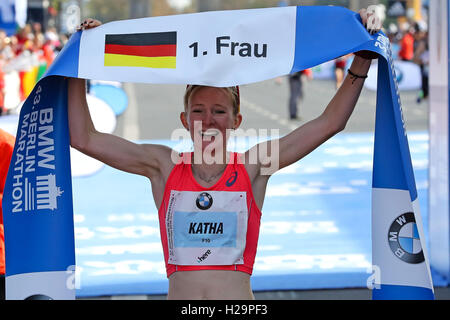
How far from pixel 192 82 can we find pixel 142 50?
273mm

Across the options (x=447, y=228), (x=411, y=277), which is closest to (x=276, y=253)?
(x=447, y=228)

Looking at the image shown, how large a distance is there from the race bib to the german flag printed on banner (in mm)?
554

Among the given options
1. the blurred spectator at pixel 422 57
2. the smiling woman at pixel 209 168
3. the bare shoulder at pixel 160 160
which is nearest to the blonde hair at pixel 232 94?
the smiling woman at pixel 209 168

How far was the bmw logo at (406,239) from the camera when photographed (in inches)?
126

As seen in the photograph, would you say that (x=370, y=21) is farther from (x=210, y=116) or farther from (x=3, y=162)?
(x=3, y=162)

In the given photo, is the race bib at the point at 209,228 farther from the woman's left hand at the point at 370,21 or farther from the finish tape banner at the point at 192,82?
the woman's left hand at the point at 370,21

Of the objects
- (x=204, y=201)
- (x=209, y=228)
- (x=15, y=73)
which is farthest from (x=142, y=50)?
(x=15, y=73)

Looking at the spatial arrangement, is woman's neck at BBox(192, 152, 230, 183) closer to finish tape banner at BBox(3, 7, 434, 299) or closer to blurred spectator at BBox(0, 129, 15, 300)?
finish tape banner at BBox(3, 7, 434, 299)

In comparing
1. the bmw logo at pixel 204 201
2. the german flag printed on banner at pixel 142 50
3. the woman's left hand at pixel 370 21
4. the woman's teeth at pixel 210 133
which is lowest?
the bmw logo at pixel 204 201

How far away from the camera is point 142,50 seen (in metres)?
3.26

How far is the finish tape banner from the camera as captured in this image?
317 centimetres

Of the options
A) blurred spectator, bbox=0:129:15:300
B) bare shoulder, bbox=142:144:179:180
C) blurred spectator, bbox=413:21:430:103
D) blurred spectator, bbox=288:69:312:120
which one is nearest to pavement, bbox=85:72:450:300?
blurred spectator, bbox=288:69:312:120

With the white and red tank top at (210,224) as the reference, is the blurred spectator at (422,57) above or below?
above

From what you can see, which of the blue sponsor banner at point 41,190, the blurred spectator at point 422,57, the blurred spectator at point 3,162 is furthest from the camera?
the blurred spectator at point 422,57
